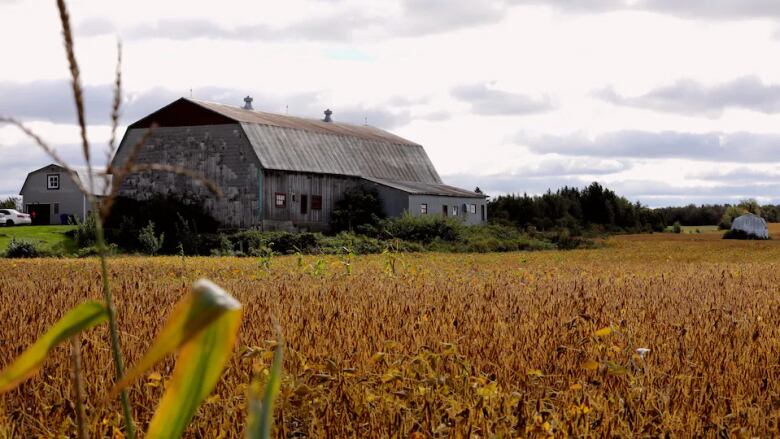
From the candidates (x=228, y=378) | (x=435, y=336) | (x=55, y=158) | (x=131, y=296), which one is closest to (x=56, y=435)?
(x=228, y=378)

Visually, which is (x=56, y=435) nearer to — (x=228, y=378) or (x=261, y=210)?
(x=228, y=378)

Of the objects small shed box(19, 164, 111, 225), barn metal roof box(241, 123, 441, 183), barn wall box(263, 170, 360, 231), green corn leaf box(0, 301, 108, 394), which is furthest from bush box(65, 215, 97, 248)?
green corn leaf box(0, 301, 108, 394)

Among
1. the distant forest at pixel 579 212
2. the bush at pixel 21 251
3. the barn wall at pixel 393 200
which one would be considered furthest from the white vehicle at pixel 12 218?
the distant forest at pixel 579 212

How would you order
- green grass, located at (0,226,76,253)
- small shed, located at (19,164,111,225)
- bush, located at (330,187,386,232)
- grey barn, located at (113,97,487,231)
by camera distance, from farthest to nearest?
1. small shed, located at (19,164,111,225)
2. bush, located at (330,187,386,232)
3. grey barn, located at (113,97,487,231)
4. green grass, located at (0,226,76,253)

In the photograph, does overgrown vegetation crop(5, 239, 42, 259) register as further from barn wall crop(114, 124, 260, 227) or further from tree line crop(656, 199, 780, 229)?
tree line crop(656, 199, 780, 229)

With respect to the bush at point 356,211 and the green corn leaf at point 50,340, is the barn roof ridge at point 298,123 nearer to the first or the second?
the bush at point 356,211

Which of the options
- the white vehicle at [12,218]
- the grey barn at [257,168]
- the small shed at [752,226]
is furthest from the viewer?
the white vehicle at [12,218]

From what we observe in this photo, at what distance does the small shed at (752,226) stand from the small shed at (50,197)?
125ft

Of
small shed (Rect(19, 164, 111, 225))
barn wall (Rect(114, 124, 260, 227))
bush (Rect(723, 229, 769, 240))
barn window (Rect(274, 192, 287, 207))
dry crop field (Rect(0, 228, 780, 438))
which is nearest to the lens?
dry crop field (Rect(0, 228, 780, 438))

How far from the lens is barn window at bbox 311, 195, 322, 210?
137 ft

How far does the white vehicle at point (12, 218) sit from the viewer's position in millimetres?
49219

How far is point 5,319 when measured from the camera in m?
7.57

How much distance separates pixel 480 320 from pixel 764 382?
8.03 feet

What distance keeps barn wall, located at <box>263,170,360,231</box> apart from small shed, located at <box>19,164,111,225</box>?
1793 cm
